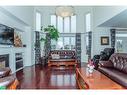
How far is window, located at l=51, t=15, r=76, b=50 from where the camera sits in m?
13.1

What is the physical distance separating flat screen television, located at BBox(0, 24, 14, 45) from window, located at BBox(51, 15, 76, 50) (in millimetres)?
5944

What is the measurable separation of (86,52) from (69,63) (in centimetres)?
241

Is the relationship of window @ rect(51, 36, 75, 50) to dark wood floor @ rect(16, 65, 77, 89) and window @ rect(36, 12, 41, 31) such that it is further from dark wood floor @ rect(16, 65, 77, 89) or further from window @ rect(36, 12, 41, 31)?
dark wood floor @ rect(16, 65, 77, 89)

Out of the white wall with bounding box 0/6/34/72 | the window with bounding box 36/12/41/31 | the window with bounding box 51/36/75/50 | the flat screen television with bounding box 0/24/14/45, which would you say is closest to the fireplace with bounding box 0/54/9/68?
the white wall with bounding box 0/6/34/72

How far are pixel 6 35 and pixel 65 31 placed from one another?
22.5ft

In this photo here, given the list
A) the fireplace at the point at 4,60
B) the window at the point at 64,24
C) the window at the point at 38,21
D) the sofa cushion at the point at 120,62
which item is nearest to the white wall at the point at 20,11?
the fireplace at the point at 4,60

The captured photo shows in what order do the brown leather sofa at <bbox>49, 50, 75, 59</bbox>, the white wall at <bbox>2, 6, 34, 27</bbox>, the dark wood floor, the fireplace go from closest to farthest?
the dark wood floor → the fireplace → the white wall at <bbox>2, 6, 34, 27</bbox> → the brown leather sofa at <bbox>49, 50, 75, 59</bbox>

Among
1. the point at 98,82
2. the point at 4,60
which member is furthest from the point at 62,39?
the point at 98,82

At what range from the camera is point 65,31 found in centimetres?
1327

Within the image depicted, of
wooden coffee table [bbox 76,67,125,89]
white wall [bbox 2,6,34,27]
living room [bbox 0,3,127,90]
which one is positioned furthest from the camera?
living room [bbox 0,3,127,90]

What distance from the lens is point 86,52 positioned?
12516 mm

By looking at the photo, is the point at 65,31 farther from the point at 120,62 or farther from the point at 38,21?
the point at 120,62

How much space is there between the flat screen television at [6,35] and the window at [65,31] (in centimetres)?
594
